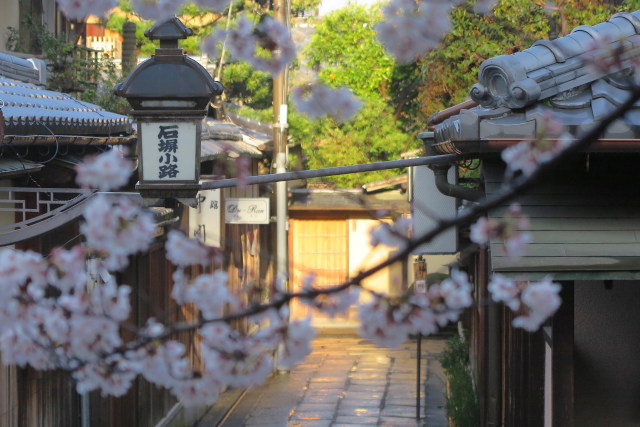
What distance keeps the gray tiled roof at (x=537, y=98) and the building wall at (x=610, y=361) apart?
1.84 metres

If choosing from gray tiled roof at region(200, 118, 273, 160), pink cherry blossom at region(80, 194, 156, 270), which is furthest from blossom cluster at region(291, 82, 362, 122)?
gray tiled roof at region(200, 118, 273, 160)

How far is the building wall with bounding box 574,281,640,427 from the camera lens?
781cm

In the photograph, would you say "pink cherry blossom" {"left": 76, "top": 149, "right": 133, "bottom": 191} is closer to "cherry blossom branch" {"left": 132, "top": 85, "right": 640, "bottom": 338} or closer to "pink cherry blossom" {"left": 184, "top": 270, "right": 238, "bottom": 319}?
"pink cherry blossom" {"left": 184, "top": 270, "right": 238, "bottom": 319}

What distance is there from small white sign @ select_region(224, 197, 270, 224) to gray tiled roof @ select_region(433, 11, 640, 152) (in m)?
12.0

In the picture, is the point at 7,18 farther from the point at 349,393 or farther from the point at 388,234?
the point at 388,234

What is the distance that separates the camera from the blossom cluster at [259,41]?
4.65 m

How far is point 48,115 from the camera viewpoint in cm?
Answer: 924

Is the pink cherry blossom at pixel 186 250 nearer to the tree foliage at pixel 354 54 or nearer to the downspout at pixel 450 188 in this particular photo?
the downspout at pixel 450 188

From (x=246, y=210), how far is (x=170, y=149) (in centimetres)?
1223

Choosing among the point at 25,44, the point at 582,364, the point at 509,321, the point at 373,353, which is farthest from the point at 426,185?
the point at 373,353

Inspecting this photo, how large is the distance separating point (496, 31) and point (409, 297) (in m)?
12.1

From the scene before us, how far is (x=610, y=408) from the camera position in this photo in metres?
7.80

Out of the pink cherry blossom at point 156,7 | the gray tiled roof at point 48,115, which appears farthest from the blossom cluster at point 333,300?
the gray tiled roof at point 48,115

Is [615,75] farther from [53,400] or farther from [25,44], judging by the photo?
[25,44]
